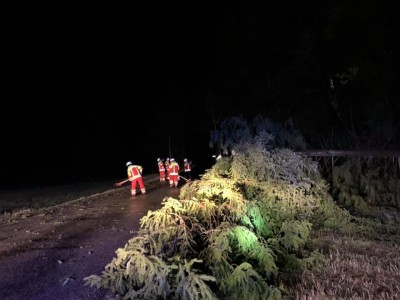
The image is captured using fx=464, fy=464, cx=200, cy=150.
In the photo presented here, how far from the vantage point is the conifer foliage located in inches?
192

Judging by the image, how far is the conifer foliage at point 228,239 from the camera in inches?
192

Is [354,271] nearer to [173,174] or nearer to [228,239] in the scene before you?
[228,239]

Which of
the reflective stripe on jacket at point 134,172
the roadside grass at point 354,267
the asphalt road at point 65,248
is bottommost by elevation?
the roadside grass at point 354,267

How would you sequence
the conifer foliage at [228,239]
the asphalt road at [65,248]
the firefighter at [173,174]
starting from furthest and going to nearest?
the firefighter at [173,174] < the asphalt road at [65,248] < the conifer foliage at [228,239]

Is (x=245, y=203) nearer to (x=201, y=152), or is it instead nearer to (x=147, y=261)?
(x=147, y=261)

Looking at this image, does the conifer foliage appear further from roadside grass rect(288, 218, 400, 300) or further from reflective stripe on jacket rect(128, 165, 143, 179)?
reflective stripe on jacket rect(128, 165, 143, 179)

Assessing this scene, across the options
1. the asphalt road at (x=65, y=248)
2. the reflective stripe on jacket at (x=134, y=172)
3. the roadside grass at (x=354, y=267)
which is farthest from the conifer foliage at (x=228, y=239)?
the reflective stripe on jacket at (x=134, y=172)

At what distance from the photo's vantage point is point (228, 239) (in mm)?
6195

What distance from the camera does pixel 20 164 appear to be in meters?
50.0

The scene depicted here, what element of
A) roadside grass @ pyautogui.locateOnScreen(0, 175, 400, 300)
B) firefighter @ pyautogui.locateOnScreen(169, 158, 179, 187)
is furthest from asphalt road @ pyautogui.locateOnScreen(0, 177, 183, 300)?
firefighter @ pyautogui.locateOnScreen(169, 158, 179, 187)

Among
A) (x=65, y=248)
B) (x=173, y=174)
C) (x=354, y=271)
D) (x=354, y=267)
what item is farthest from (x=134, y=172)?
(x=354, y=271)

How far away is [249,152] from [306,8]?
762 inches

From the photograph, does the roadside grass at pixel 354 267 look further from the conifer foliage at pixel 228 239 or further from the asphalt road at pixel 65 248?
the asphalt road at pixel 65 248

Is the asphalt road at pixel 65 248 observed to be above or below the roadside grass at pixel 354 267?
above
